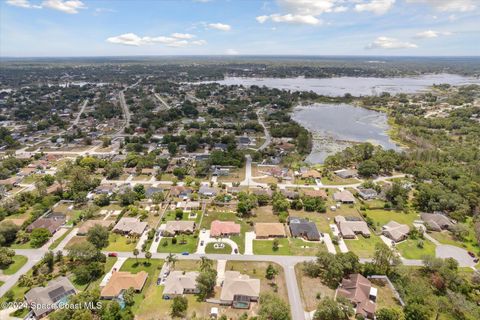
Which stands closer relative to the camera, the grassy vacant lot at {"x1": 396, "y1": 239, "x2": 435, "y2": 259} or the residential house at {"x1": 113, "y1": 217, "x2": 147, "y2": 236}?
the grassy vacant lot at {"x1": 396, "y1": 239, "x2": 435, "y2": 259}

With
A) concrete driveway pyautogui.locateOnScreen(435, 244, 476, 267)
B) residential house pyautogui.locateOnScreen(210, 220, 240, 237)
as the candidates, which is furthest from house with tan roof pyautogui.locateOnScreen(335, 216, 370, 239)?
residential house pyautogui.locateOnScreen(210, 220, 240, 237)

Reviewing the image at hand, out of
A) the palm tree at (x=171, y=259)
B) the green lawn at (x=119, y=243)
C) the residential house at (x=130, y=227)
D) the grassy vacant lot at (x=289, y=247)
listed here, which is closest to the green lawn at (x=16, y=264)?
the green lawn at (x=119, y=243)

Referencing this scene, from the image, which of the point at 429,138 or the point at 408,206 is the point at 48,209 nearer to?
the point at 408,206

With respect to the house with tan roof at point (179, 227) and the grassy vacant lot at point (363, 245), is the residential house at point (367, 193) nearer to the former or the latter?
the grassy vacant lot at point (363, 245)

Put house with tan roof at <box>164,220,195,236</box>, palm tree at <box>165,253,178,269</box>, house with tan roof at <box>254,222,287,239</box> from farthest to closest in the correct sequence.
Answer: house with tan roof at <box>164,220,195,236</box> < house with tan roof at <box>254,222,287,239</box> < palm tree at <box>165,253,178,269</box>

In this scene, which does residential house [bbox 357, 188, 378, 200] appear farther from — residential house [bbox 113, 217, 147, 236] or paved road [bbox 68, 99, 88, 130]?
paved road [bbox 68, 99, 88, 130]


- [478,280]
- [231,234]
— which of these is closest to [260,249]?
[231,234]
